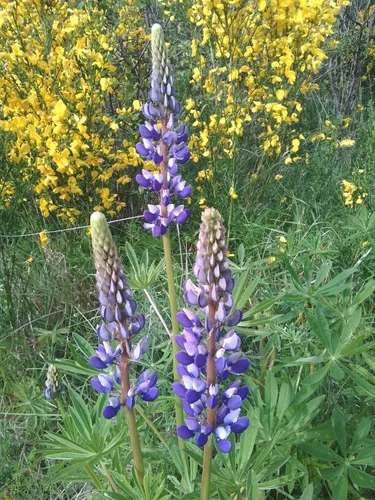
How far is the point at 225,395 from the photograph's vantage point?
122 cm

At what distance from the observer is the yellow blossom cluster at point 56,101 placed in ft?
10.2

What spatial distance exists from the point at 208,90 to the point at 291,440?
2.59 meters

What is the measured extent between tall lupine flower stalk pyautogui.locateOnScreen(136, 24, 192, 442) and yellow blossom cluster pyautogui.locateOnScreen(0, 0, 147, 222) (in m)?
1.46

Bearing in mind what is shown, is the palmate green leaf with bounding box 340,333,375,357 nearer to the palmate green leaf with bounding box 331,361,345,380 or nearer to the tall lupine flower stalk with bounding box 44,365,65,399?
the palmate green leaf with bounding box 331,361,345,380

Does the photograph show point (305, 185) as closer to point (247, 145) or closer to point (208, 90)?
point (247, 145)

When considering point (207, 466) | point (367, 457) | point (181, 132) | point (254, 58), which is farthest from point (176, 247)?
point (207, 466)

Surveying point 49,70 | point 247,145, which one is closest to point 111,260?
point 49,70

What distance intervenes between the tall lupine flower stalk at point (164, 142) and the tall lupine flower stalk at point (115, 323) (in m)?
0.36

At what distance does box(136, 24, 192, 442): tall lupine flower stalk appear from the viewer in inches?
65.2

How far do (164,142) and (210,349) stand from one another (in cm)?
75

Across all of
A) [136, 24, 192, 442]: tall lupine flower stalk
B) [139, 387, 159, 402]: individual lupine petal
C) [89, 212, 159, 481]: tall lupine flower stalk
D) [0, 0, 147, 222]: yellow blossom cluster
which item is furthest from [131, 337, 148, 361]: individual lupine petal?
[0, 0, 147, 222]: yellow blossom cluster

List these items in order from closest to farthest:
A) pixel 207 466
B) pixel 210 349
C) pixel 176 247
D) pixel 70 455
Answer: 1. pixel 210 349
2. pixel 207 466
3. pixel 70 455
4. pixel 176 247

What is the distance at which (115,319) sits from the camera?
1279 millimetres

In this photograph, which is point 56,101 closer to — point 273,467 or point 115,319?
point 115,319
